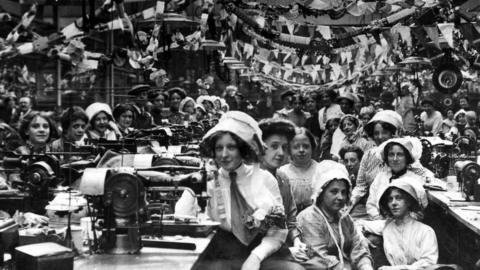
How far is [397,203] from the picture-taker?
4.80 meters

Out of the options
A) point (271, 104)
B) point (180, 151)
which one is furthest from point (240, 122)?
point (271, 104)

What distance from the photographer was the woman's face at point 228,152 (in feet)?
11.9

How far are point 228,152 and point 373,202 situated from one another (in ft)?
8.46

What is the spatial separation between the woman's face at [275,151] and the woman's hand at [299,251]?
73cm

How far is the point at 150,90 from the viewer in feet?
34.6

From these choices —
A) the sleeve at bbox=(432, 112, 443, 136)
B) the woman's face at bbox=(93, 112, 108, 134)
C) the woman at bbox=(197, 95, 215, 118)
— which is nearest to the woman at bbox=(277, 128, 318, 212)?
the woman's face at bbox=(93, 112, 108, 134)

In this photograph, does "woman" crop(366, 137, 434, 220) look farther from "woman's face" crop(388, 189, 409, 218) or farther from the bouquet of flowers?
the bouquet of flowers

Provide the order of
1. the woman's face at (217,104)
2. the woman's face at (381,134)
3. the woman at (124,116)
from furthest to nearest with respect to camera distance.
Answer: the woman's face at (217,104) < the woman at (124,116) < the woman's face at (381,134)

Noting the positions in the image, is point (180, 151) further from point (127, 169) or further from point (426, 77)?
point (426, 77)

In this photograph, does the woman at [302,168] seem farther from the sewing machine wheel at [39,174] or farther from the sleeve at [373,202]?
the sewing machine wheel at [39,174]

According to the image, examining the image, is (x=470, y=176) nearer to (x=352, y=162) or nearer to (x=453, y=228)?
(x=453, y=228)

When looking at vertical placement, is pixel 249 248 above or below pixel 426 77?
below

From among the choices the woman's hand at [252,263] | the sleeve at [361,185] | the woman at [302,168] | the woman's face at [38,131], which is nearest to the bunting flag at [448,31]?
the sleeve at [361,185]

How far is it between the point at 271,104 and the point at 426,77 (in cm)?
551
